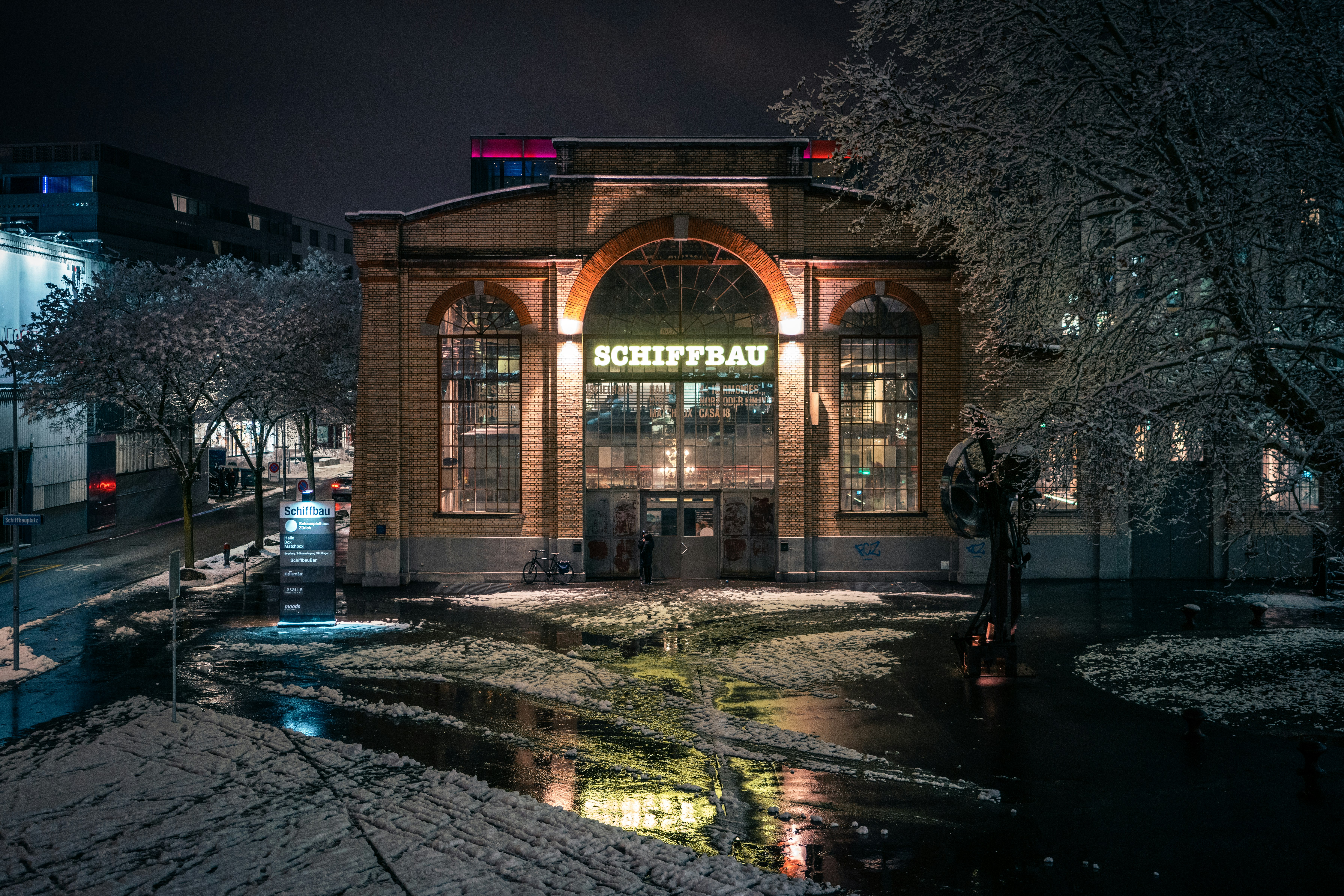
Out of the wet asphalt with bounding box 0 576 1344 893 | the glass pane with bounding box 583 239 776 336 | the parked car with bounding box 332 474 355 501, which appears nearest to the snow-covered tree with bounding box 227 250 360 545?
the parked car with bounding box 332 474 355 501

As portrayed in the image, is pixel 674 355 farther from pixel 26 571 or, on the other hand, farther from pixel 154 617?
pixel 26 571

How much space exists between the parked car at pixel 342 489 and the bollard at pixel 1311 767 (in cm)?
4162

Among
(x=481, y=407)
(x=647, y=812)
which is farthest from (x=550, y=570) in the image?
(x=647, y=812)

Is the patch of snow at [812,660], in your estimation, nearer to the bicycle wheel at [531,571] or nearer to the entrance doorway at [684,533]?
the entrance doorway at [684,533]

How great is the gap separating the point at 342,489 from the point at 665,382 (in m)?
30.8

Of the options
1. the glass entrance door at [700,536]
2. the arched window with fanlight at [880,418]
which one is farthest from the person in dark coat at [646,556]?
the arched window with fanlight at [880,418]

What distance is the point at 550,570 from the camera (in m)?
23.7

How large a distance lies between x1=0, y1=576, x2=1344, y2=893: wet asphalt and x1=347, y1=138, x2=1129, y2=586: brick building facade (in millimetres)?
5065

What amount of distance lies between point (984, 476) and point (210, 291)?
22.5 m

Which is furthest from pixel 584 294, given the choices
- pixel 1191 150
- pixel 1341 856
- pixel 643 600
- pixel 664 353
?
pixel 1341 856

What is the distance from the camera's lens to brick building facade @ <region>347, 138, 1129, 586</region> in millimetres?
23672

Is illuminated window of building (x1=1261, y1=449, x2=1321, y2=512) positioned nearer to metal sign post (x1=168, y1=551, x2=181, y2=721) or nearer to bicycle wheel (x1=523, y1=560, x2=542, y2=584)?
metal sign post (x1=168, y1=551, x2=181, y2=721)

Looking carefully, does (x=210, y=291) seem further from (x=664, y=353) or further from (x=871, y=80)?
(x=871, y=80)

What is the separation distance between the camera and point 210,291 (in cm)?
2584
